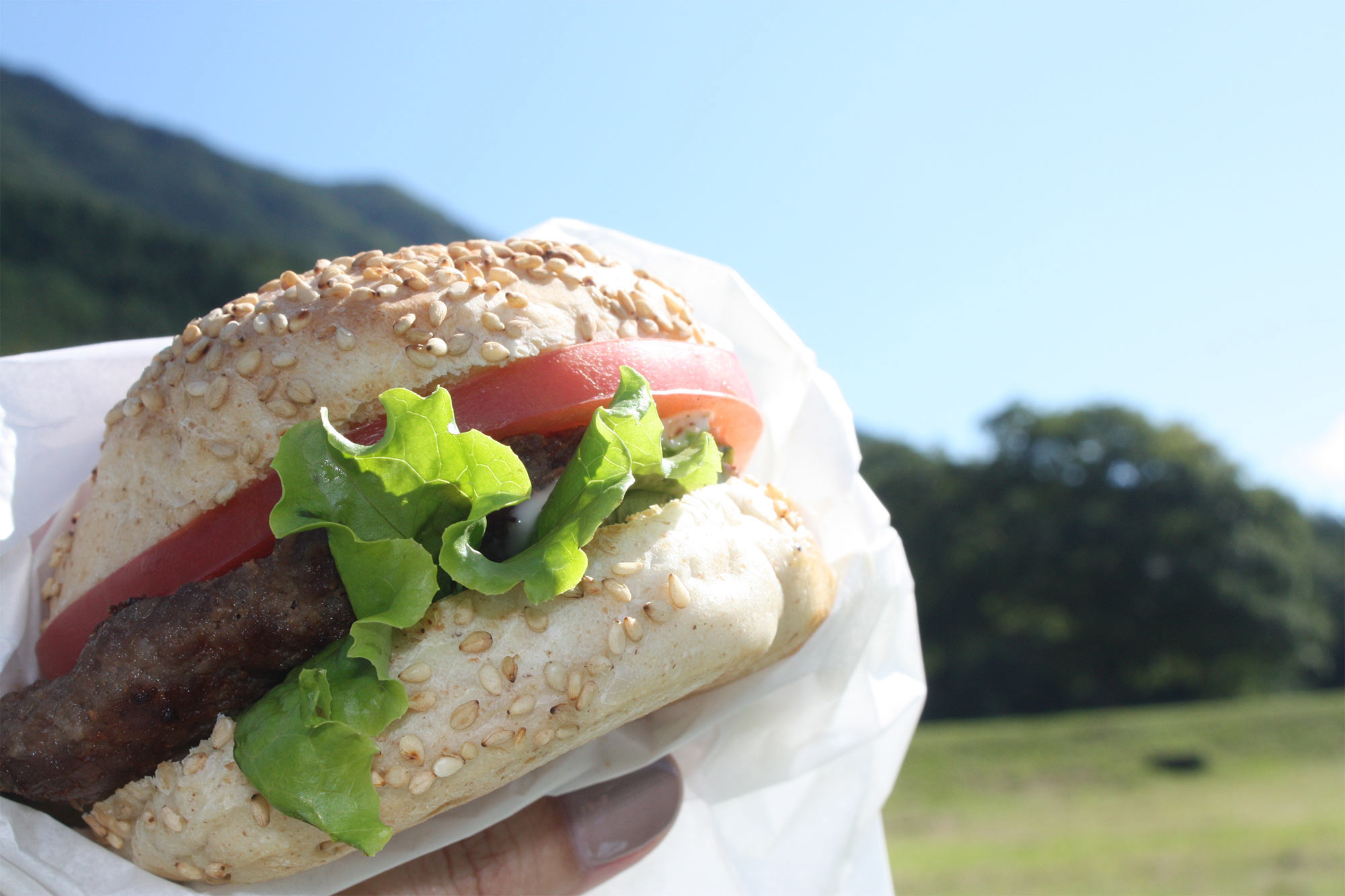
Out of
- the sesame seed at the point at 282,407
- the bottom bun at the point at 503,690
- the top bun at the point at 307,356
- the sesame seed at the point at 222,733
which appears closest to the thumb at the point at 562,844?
the bottom bun at the point at 503,690

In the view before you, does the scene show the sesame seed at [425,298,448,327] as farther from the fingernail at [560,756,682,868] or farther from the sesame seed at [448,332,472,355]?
the fingernail at [560,756,682,868]

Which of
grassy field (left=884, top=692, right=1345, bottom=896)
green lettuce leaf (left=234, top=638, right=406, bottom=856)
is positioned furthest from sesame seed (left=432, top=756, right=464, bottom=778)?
grassy field (left=884, top=692, right=1345, bottom=896)

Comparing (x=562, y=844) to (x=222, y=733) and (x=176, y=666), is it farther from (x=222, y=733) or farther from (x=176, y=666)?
(x=176, y=666)

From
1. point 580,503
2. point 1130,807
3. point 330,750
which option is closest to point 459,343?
point 580,503

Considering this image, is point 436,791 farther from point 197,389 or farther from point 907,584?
point 907,584

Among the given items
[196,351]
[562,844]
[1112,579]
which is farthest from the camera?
[1112,579]

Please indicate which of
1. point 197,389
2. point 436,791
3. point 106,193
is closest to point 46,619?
point 197,389
